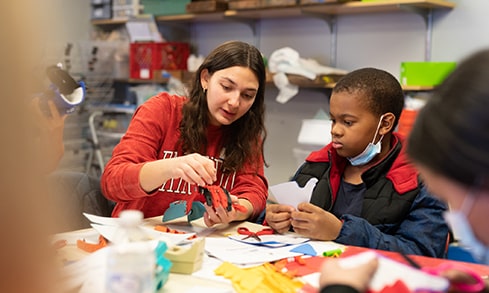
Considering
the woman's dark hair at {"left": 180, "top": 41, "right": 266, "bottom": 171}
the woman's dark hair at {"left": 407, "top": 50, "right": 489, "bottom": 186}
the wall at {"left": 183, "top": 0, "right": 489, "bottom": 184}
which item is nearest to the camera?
the woman's dark hair at {"left": 407, "top": 50, "right": 489, "bottom": 186}

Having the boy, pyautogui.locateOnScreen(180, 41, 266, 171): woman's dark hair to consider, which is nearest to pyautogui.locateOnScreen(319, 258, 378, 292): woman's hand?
the boy

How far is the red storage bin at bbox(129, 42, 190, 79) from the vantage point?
438cm

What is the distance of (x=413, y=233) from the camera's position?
5.25ft

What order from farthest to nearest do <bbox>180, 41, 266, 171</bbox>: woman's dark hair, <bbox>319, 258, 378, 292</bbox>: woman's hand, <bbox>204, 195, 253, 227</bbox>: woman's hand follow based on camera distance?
<bbox>180, 41, 266, 171</bbox>: woman's dark hair, <bbox>204, 195, 253, 227</bbox>: woman's hand, <bbox>319, 258, 378, 292</bbox>: woman's hand

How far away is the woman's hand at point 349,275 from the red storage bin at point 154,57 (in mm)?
3593

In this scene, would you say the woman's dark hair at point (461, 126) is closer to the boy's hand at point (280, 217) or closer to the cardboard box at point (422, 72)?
the boy's hand at point (280, 217)

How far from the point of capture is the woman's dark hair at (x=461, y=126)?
0.81 metres

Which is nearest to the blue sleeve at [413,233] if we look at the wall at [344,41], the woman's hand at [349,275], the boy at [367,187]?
the boy at [367,187]

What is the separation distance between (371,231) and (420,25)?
2.09 m

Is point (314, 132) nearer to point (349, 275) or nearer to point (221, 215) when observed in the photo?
point (221, 215)

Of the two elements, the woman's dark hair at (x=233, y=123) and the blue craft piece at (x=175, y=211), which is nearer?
the blue craft piece at (x=175, y=211)

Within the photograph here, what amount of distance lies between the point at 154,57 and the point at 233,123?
2.50 m

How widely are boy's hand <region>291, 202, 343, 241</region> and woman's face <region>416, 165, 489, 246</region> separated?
0.68m

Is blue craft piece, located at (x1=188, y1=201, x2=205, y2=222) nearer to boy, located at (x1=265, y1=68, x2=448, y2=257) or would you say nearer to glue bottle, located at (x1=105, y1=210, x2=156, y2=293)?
boy, located at (x1=265, y1=68, x2=448, y2=257)
